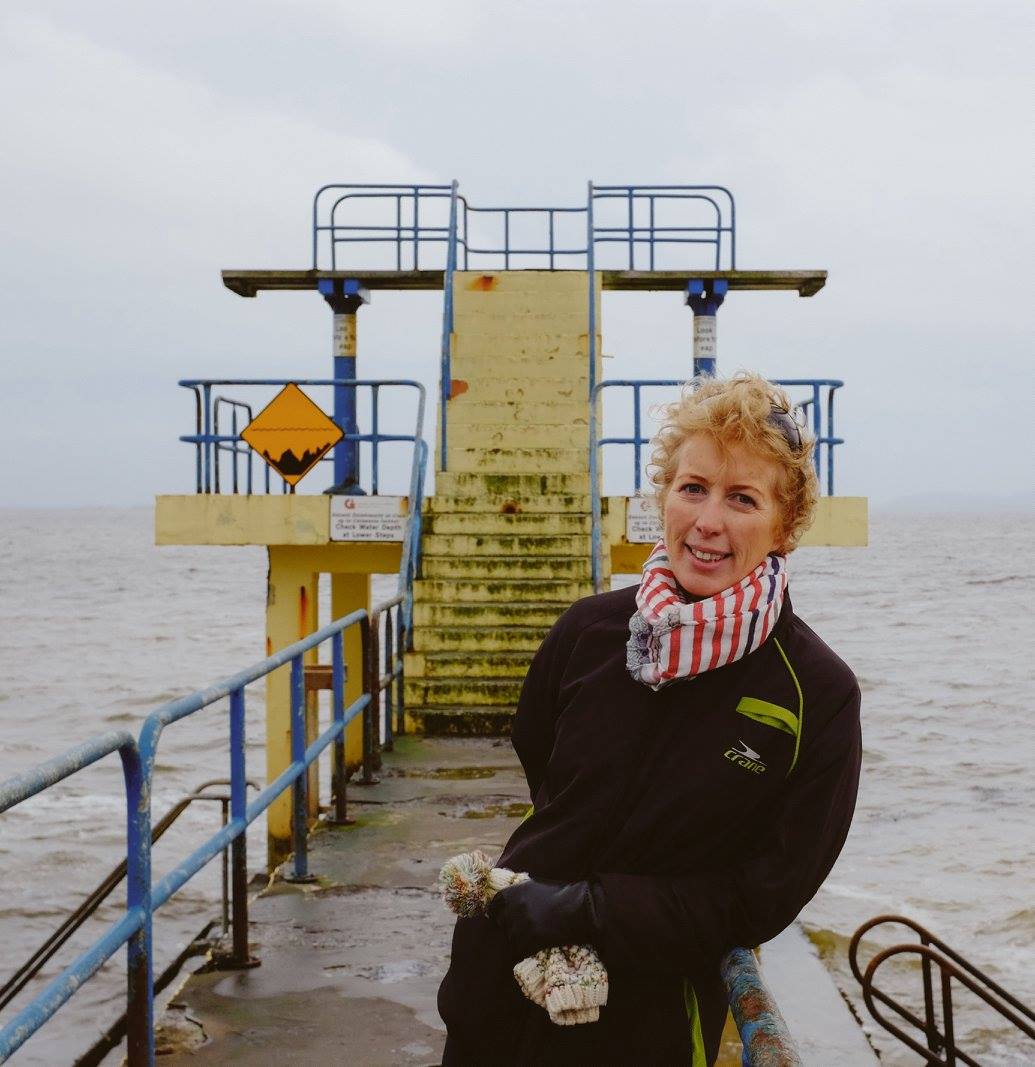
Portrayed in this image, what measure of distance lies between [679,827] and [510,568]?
8.29m

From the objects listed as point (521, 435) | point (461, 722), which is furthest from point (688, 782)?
point (521, 435)

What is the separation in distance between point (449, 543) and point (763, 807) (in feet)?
27.8

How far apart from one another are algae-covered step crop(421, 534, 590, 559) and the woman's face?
8201 millimetres

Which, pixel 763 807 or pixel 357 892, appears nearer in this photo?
pixel 763 807

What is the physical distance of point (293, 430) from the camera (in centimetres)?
1006

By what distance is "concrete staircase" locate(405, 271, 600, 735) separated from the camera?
30.3 ft

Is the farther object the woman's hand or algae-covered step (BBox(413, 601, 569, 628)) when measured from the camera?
Answer: algae-covered step (BBox(413, 601, 569, 628))

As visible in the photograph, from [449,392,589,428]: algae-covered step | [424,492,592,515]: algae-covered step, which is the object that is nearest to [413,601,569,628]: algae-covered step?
[424,492,592,515]: algae-covered step

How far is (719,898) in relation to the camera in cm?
177

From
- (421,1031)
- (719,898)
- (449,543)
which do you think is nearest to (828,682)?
(719,898)

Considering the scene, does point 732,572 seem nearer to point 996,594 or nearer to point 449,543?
point 449,543

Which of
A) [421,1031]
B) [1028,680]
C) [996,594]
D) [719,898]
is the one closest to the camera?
[719,898]

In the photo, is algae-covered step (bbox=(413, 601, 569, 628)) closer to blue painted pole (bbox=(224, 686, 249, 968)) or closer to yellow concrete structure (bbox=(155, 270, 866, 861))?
yellow concrete structure (bbox=(155, 270, 866, 861))

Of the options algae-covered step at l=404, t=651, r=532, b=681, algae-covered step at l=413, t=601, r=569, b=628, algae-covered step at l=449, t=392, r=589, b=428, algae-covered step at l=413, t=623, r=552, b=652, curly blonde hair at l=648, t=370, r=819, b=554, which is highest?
algae-covered step at l=449, t=392, r=589, b=428
